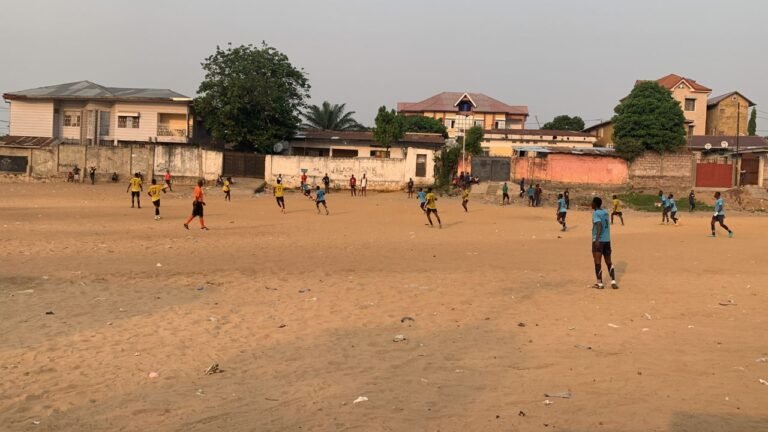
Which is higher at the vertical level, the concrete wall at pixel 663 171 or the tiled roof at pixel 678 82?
the tiled roof at pixel 678 82

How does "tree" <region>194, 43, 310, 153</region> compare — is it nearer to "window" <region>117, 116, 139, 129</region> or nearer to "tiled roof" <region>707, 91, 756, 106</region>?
"window" <region>117, 116, 139, 129</region>

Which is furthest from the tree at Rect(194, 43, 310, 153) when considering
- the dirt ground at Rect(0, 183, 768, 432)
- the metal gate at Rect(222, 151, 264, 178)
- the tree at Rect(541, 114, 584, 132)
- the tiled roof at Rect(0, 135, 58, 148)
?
the tree at Rect(541, 114, 584, 132)

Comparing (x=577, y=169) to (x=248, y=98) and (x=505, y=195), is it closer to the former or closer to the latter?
(x=505, y=195)

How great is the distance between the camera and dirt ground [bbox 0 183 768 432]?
509cm

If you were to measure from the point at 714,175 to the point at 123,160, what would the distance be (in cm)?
3910

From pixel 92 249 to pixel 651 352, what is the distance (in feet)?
40.7

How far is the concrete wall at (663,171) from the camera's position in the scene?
4262 cm

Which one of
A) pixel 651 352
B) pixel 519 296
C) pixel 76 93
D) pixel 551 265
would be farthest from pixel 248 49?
pixel 651 352

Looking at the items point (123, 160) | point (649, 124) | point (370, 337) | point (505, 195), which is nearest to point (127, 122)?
point (123, 160)

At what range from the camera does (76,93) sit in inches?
1868

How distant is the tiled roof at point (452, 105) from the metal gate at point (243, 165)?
3691 centimetres

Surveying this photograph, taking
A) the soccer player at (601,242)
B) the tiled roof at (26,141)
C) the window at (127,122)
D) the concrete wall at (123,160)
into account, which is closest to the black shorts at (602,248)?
the soccer player at (601,242)

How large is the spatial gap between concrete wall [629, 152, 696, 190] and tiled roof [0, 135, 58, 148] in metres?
39.9

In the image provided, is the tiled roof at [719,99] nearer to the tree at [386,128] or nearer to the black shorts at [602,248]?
the tree at [386,128]
